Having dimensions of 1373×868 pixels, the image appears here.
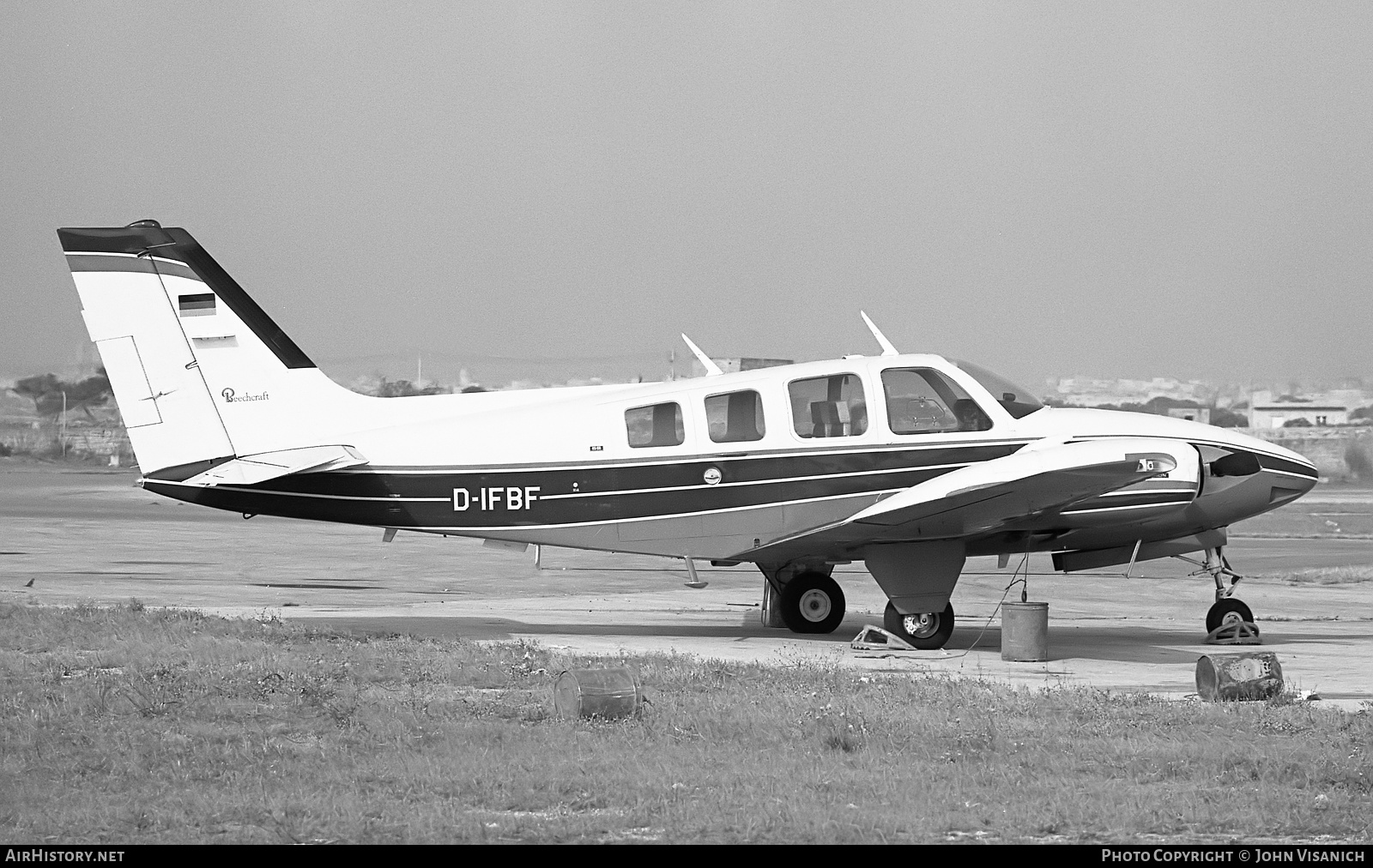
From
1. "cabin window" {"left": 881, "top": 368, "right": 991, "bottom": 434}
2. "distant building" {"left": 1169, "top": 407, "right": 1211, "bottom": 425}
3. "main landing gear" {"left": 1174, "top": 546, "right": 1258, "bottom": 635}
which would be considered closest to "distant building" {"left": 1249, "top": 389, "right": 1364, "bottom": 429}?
"distant building" {"left": 1169, "top": 407, "right": 1211, "bottom": 425}

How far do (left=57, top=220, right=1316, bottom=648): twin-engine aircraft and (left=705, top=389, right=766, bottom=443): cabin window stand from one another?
2cm

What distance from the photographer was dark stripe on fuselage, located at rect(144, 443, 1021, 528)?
1452cm

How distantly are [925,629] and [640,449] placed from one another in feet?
11.3

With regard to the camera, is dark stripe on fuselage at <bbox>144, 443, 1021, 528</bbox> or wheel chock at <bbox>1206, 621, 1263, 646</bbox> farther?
wheel chock at <bbox>1206, 621, 1263, 646</bbox>

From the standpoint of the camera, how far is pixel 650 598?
68.0 feet

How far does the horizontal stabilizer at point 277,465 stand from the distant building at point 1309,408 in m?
60.8

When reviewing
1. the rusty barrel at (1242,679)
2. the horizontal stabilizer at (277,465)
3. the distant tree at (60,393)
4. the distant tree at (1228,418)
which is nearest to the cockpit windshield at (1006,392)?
the rusty barrel at (1242,679)

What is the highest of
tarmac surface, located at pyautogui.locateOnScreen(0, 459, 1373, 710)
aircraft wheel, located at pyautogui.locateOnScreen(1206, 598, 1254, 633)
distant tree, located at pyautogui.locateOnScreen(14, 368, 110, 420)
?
distant tree, located at pyautogui.locateOnScreen(14, 368, 110, 420)

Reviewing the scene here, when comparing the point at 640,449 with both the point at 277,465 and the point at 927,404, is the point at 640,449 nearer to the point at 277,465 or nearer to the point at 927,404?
the point at 927,404

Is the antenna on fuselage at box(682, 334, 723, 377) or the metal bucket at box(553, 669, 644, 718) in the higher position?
the antenna on fuselage at box(682, 334, 723, 377)

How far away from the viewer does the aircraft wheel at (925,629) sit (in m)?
14.2

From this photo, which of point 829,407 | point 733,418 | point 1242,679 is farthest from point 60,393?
point 1242,679

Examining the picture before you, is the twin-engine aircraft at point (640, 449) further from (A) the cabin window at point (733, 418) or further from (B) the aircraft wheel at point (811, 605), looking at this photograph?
(B) the aircraft wheel at point (811, 605)

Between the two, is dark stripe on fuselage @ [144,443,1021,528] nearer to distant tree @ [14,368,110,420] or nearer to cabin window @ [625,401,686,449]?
cabin window @ [625,401,686,449]
